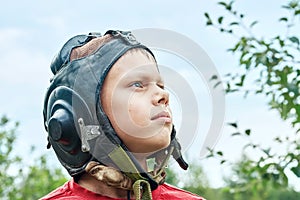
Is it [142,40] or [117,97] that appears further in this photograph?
[142,40]

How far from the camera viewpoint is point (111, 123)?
1959 millimetres

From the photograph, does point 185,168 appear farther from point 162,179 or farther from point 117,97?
point 117,97

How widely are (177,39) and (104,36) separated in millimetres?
223

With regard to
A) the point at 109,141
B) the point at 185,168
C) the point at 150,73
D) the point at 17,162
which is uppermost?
the point at 150,73

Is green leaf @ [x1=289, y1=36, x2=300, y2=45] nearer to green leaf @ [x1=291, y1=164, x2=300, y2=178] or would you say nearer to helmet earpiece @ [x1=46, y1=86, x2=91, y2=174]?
green leaf @ [x1=291, y1=164, x2=300, y2=178]

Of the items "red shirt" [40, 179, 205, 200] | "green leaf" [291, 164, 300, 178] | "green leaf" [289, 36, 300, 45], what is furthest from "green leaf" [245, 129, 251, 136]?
"red shirt" [40, 179, 205, 200]

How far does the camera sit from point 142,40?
210 cm

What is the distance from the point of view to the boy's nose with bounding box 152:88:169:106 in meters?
1.94

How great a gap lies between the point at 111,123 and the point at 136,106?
3.5 inches

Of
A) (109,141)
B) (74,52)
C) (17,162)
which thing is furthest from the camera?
(17,162)

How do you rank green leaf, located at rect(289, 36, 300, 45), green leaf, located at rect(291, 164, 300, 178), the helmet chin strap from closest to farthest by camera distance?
1. the helmet chin strap
2. green leaf, located at rect(291, 164, 300, 178)
3. green leaf, located at rect(289, 36, 300, 45)

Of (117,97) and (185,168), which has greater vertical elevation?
(117,97)

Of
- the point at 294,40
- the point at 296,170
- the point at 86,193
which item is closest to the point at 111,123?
the point at 86,193

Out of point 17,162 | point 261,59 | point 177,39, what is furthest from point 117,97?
point 17,162
